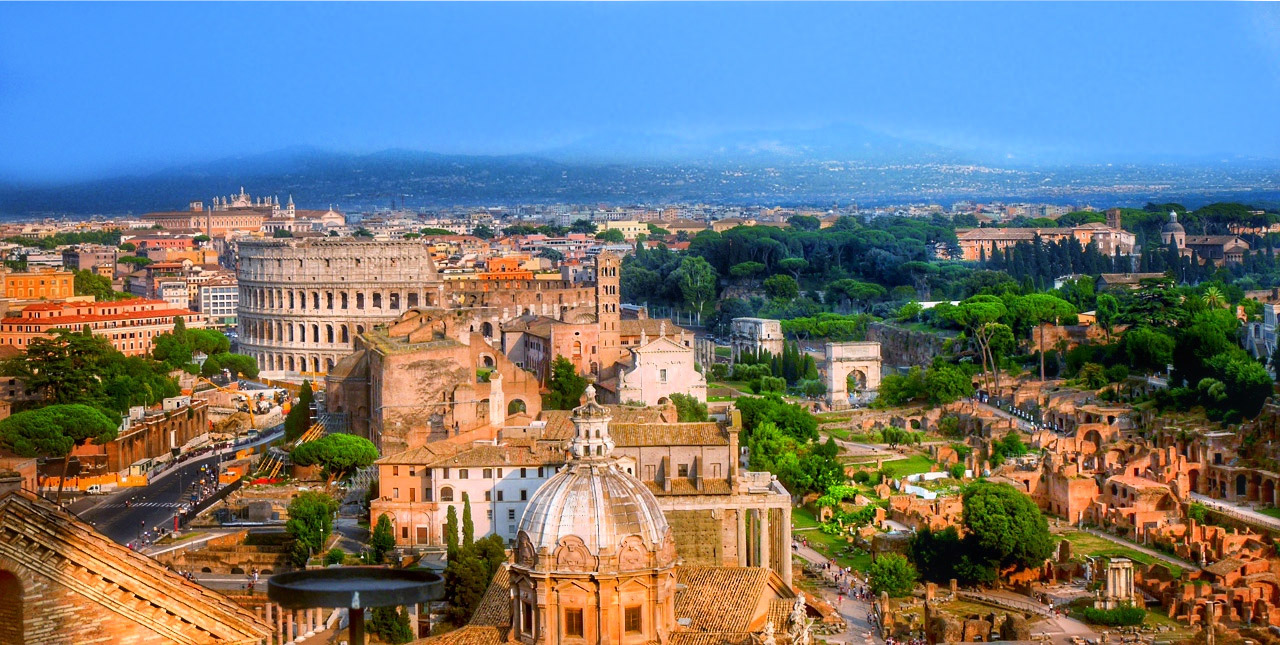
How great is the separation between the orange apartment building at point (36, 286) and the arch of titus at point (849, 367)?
3362 cm

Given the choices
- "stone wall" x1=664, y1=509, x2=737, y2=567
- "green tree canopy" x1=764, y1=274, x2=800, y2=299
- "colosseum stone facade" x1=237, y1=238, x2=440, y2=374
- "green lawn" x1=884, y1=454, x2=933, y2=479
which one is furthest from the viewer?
"green tree canopy" x1=764, y1=274, x2=800, y2=299

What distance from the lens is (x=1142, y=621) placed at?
3120cm

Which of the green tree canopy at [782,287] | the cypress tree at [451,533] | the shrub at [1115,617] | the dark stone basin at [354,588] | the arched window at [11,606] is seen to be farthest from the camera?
the green tree canopy at [782,287]

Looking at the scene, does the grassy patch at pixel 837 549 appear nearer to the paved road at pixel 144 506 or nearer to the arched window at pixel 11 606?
the paved road at pixel 144 506

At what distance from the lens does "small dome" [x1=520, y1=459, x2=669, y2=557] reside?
714 inches

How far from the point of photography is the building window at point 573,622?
18.2 metres

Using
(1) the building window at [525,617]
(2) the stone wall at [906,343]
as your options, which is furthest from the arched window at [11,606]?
(2) the stone wall at [906,343]

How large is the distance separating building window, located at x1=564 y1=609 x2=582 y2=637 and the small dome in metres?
0.64

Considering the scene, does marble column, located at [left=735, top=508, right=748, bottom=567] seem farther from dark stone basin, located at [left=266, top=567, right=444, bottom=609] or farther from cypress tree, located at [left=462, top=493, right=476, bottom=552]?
dark stone basin, located at [left=266, top=567, right=444, bottom=609]

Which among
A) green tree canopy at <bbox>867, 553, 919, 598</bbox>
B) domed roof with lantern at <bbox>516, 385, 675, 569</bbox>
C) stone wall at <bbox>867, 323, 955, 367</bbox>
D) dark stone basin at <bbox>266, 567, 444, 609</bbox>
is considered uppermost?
dark stone basin at <bbox>266, 567, 444, 609</bbox>

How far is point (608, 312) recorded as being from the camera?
55156 mm

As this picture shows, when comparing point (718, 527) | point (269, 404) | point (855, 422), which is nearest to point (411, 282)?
point (269, 404)

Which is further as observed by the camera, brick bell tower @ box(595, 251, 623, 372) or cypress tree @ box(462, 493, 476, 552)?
brick bell tower @ box(595, 251, 623, 372)

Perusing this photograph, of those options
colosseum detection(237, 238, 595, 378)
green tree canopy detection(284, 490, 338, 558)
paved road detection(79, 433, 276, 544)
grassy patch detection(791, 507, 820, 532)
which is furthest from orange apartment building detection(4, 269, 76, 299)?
green tree canopy detection(284, 490, 338, 558)
